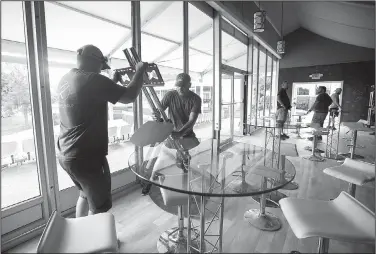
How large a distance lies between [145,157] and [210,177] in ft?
2.25

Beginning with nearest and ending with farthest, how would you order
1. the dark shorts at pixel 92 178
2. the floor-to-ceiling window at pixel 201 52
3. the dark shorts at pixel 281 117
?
the dark shorts at pixel 92 178
the dark shorts at pixel 281 117
the floor-to-ceiling window at pixel 201 52

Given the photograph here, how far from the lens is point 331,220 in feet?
3.72

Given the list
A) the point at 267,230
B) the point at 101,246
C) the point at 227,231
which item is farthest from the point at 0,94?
the point at 267,230

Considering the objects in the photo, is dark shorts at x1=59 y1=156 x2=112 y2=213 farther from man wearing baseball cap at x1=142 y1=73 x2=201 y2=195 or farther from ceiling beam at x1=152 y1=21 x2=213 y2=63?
ceiling beam at x1=152 y1=21 x2=213 y2=63

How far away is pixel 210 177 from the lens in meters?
1.41

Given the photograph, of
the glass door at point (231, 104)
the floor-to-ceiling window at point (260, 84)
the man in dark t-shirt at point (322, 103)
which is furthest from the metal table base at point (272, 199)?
A: the floor-to-ceiling window at point (260, 84)

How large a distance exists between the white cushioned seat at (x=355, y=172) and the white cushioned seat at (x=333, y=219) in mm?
567

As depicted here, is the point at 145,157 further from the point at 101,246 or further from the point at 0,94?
the point at 0,94

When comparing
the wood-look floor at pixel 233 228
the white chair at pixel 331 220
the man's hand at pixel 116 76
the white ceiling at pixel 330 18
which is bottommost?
the wood-look floor at pixel 233 228

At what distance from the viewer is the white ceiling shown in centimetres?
421

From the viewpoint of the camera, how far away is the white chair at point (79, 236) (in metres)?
0.86

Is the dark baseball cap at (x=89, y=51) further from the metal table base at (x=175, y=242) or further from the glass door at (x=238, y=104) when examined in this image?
the glass door at (x=238, y=104)

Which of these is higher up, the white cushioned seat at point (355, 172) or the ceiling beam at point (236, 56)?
the ceiling beam at point (236, 56)

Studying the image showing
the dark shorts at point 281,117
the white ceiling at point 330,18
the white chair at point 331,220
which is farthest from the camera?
the white ceiling at point 330,18
